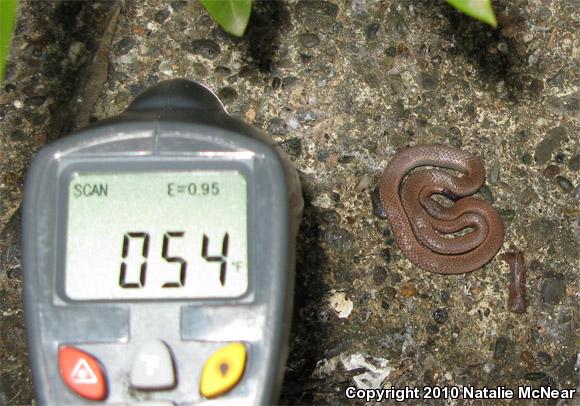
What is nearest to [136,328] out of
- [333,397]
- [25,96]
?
[333,397]

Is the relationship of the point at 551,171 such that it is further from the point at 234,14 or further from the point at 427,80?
the point at 234,14

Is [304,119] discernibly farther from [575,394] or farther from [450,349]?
[575,394]

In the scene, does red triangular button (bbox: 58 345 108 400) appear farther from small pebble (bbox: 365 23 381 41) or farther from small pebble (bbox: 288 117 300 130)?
small pebble (bbox: 365 23 381 41)

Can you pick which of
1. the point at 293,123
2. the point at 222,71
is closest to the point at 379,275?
the point at 293,123

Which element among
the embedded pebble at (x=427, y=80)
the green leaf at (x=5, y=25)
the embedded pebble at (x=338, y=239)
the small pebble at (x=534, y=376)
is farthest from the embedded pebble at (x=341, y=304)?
the green leaf at (x=5, y=25)

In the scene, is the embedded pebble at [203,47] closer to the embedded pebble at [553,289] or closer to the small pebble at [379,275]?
the small pebble at [379,275]

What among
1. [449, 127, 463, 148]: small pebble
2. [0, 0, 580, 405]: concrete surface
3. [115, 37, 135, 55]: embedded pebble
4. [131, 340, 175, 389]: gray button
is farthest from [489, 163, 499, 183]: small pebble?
[131, 340, 175, 389]: gray button
